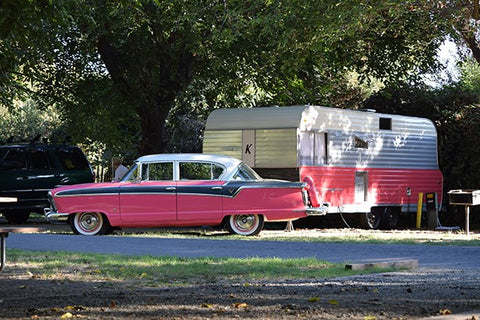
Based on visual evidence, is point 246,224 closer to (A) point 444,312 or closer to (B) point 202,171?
(B) point 202,171

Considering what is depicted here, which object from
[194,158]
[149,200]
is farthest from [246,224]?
[149,200]

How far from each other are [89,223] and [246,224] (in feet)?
10.6

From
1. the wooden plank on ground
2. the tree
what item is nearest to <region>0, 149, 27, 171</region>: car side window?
the tree

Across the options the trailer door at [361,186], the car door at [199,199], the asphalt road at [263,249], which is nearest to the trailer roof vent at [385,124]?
the trailer door at [361,186]

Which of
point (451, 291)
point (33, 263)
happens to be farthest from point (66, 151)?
point (451, 291)

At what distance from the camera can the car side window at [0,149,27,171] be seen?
25.2 meters

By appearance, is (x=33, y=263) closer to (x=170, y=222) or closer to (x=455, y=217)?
(x=170, y=222)

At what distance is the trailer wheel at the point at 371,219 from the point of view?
85.6ft

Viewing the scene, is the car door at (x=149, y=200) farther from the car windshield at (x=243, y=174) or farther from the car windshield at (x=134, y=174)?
the car windshield at (x=243, y=174)

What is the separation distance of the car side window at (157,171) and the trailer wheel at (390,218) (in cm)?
778

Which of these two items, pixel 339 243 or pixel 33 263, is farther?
pixel 339 243

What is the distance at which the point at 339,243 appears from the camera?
58.3ft

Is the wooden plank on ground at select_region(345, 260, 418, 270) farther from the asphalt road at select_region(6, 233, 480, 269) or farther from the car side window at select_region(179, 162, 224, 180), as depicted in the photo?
the car side window at select_region(179, 162, 224, 180)

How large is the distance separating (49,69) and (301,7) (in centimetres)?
955
